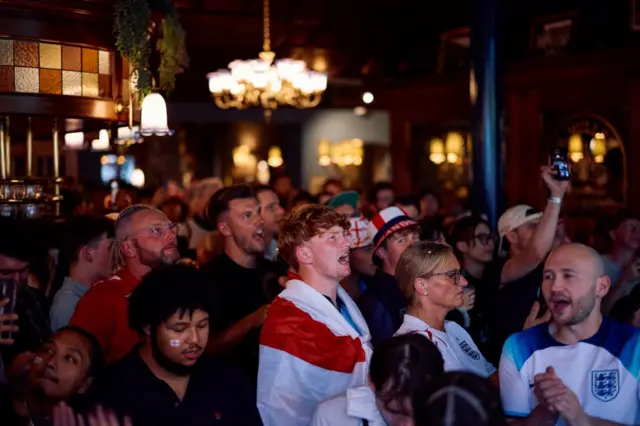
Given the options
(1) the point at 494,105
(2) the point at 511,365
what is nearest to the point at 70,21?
(2) the point at 511,365

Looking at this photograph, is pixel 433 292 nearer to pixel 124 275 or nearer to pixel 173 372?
pixel 173 372

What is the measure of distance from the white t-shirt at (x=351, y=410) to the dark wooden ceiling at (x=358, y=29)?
5791 millimetres

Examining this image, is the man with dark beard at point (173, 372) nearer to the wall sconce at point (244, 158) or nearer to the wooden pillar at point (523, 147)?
the wooden pillar at point (523, 147)

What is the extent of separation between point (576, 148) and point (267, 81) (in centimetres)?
383

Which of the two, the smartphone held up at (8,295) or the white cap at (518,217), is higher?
the white cap at (518,217)

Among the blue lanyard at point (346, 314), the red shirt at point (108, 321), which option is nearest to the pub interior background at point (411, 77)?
the red shirt at point (108, 321)

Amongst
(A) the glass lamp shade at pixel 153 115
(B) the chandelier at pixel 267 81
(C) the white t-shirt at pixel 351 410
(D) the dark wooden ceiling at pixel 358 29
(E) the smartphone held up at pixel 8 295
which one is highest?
(D) the dark wooden ceiling at pixel 358 29

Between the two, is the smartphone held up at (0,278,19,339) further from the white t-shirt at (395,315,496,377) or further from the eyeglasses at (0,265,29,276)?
the white t-shirt at (395,315,496,377)

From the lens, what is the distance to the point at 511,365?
11.0 feet

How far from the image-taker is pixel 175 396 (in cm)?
303

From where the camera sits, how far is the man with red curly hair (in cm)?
357

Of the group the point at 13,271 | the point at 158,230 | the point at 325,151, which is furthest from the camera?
the point at 325,151

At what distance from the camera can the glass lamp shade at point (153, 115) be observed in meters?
5.66

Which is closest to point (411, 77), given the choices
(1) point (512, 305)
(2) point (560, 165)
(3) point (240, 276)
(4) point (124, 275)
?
(2) point (560, 165)
